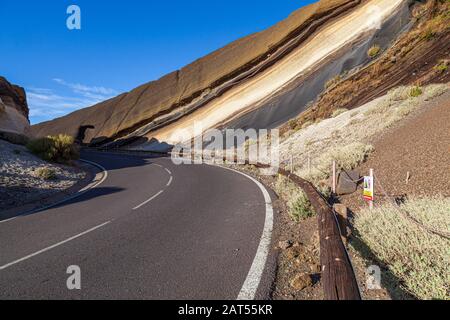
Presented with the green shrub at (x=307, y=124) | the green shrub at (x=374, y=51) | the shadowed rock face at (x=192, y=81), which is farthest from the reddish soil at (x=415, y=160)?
the shadowed rock face at (x=192, y=81)

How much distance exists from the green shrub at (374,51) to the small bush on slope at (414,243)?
25.7m

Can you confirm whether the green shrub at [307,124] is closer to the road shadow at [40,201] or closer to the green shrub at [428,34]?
the green shrub at [428,34]

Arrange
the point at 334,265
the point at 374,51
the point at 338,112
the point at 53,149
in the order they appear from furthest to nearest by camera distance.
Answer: the point at 374,51 < the point at 338,112 < the point at 53,149 < the point at 334,265

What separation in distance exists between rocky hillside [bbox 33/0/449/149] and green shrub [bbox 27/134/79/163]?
18655 mm

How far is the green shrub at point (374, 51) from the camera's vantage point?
92.8ft

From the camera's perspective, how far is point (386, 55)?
26641mm

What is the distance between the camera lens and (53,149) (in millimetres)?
19156

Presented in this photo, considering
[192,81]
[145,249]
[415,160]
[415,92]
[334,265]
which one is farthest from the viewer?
[192,81]

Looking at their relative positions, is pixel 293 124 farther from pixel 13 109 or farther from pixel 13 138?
pixel 13 109

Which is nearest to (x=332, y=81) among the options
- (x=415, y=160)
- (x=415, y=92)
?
(x=415, y=92)

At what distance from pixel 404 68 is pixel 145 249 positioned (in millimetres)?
24188

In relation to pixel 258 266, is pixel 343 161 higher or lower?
higher
